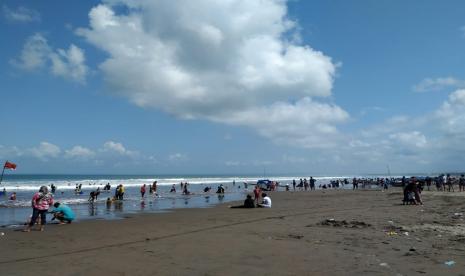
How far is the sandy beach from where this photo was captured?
Result: 8.67m

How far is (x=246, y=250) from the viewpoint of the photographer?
10.8 metres

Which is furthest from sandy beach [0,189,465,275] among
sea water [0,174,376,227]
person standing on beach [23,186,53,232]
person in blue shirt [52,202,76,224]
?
sea water [0,174,376,227]

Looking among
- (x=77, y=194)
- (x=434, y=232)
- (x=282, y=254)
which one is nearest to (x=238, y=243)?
(x=282, y=254)

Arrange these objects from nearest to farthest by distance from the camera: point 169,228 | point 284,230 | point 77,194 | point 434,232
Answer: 1. point 434,232
2. point 284,230
3. point 169,228
4. point 77,194

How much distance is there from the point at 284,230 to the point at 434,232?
4951 mm

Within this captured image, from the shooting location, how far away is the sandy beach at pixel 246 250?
867 cm

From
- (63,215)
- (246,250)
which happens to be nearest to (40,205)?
(63,215)

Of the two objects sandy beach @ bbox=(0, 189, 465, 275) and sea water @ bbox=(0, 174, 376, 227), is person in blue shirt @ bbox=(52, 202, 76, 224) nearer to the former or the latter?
sea water @ bbox=(0, 174, 376, 227)

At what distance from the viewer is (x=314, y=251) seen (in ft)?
34.3

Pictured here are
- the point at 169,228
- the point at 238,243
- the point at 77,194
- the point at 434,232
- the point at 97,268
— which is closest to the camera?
the point at 97,268

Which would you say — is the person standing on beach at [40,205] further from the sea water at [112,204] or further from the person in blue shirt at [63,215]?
the sea water at [112,204]

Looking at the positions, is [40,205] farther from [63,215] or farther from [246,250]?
[246,250]

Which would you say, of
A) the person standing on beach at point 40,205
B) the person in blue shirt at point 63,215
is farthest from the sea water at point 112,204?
the person standing on beach at point 40,205

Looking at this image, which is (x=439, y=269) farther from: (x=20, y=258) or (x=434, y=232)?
(x=20, y=258)
